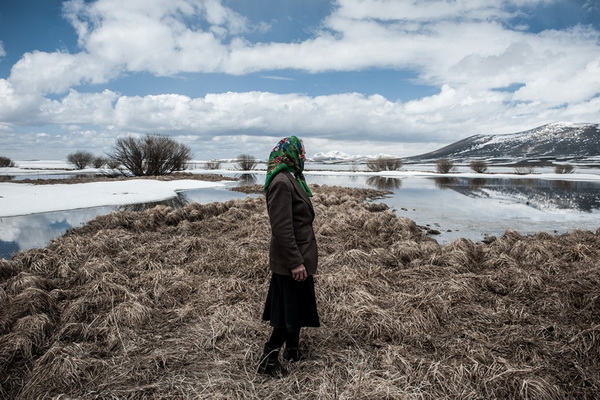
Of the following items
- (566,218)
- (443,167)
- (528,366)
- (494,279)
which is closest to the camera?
(528,366)

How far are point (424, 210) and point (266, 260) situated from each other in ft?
35.1

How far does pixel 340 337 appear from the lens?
3.66m

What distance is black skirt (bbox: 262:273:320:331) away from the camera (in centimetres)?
278

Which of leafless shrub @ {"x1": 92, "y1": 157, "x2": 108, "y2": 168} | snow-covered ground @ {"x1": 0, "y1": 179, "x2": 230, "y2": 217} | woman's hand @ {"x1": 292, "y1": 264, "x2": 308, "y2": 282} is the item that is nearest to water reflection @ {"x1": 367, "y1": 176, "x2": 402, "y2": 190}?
snow-covered ground @ {"x1": 0, "y1": 179, "x2": 230, "y2": 217}

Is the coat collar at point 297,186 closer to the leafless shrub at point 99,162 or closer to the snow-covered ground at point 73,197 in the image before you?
the snow-covered ground at point 73,197

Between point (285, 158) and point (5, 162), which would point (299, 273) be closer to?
point (285, 158)

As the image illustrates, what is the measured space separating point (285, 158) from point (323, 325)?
2.16 m

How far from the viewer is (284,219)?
2611 mm

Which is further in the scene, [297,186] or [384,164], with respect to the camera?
[384,164]

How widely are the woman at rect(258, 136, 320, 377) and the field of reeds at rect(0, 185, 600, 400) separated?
17.5 inches

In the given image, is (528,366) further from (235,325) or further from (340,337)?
(235,325)

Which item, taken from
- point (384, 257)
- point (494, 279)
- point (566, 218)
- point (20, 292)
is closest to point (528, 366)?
point (494, 279)

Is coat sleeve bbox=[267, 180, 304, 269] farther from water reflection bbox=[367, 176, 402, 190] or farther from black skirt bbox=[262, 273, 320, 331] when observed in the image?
water reflection bbox=[367, 176, 402, 190]

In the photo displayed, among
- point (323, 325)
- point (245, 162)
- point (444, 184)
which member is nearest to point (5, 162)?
point (245, 162)
